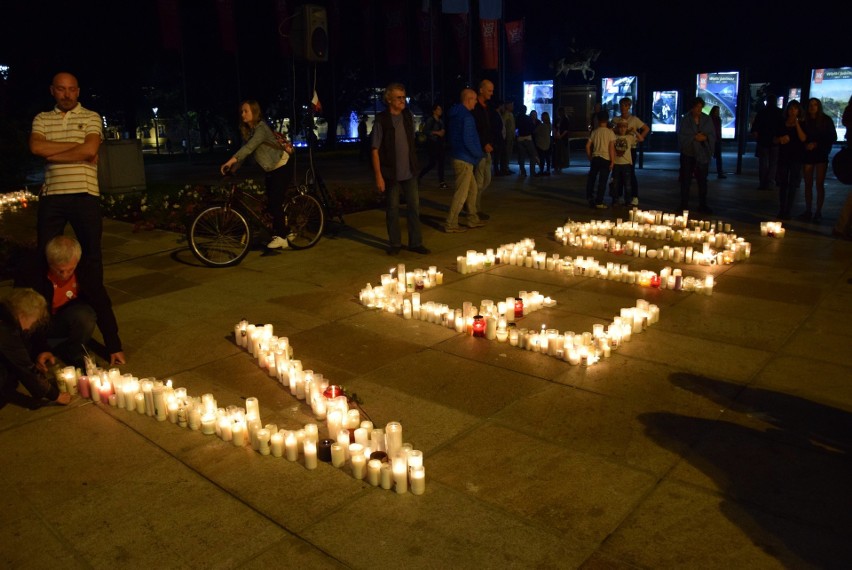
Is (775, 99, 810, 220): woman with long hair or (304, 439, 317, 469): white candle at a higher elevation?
(775, 99, 810, 220): woman with long hair

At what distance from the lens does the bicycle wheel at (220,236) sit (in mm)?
8602

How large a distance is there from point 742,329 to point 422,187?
1134 centimetres

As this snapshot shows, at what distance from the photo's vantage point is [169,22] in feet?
82.2

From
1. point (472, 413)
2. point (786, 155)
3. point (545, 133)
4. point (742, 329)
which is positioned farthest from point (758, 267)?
point (545, 133)

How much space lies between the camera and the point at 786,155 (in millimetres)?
11242

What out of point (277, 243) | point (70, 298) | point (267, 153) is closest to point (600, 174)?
point (277, 243)

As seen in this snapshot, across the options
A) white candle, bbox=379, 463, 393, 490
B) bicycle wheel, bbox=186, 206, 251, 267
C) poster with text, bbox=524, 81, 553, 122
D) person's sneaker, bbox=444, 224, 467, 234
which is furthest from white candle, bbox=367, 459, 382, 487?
poster with text, bbox=524, 81, 553, 122

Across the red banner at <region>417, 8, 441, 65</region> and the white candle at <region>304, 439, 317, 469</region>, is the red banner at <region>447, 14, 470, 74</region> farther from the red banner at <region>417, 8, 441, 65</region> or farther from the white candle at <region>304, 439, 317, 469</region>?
the white candle at <region>304, 439, 317, 469</region>

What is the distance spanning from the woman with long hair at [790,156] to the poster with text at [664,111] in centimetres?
1614

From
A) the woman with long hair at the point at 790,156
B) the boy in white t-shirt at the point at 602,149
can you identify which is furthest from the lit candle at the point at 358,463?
the woman with long hair at the point at 790,156

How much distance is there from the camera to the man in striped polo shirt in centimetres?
550

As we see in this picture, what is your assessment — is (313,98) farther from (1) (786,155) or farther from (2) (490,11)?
(2) (490,11)

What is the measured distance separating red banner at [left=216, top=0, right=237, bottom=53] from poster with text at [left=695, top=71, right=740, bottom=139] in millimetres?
16846

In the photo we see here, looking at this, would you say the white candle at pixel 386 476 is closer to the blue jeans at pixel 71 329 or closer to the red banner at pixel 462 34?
the blue jeans at pixel 71 329
